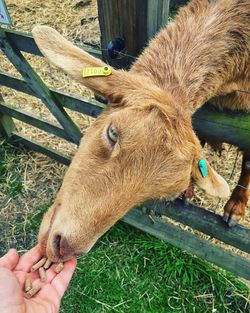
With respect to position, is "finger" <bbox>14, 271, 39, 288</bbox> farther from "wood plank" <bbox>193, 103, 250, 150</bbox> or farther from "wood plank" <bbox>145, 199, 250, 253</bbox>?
"wood plank" <bbox>193, 103, 250, 150</bbox>

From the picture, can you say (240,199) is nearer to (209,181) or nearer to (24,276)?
(209,181)

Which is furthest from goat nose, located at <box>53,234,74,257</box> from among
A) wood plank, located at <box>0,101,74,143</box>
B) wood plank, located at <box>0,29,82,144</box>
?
wood plank, located at <box>0,101,74,143</box>

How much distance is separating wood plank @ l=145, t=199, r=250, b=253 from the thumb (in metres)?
1.32

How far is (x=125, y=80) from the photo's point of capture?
7.50ft

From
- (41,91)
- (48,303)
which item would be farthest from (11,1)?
(48,303)

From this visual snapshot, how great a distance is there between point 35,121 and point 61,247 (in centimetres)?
265

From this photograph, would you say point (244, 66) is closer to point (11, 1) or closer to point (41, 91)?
A: point (41, 91)

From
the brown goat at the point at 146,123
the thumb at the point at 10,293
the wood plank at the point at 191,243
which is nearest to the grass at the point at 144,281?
the wood plank at the point at 191,243

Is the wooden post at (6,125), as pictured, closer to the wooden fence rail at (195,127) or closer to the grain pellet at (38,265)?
the wooden fence rail at (195,127)

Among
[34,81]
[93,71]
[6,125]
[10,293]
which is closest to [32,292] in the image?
[10,293]

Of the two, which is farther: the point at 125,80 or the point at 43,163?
the point at 43,163

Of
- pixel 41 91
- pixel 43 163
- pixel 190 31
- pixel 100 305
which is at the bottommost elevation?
pixel 100 305

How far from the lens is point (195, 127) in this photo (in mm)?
2805

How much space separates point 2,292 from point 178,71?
165 centimetres
